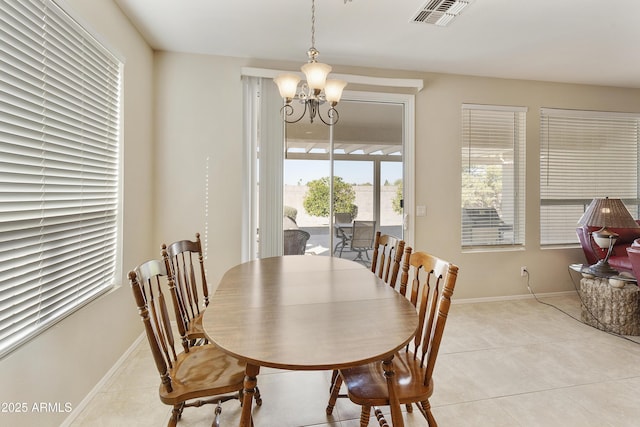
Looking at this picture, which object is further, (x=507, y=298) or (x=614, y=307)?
(x=507, y=298)

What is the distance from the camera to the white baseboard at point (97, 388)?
5.65 ft

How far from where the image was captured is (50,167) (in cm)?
159

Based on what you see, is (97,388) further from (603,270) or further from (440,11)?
(603,270)

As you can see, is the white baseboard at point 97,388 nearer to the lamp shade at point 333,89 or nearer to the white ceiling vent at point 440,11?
the lamp shade at point 333,89

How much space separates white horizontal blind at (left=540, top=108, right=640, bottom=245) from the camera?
383cm

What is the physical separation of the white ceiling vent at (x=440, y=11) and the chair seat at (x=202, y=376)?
2.60 m

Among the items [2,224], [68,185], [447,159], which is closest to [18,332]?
[2,224]

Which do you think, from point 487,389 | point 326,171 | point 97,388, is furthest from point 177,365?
point 326,171

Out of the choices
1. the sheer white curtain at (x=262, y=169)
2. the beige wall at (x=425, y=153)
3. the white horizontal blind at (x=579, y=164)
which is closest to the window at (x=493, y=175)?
the beige wall at (x=425, y=153)

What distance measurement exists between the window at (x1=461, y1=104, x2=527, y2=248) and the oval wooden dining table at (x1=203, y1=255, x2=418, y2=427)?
95.0 inches

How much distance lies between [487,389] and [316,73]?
2309 millimetres

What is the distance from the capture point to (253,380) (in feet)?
3.73

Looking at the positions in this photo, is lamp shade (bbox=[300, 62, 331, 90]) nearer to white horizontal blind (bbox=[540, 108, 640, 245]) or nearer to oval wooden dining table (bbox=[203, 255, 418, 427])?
oval wooden dining table (bbox=[203, 255, 418, 427])

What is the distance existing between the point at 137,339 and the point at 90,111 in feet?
6.11
